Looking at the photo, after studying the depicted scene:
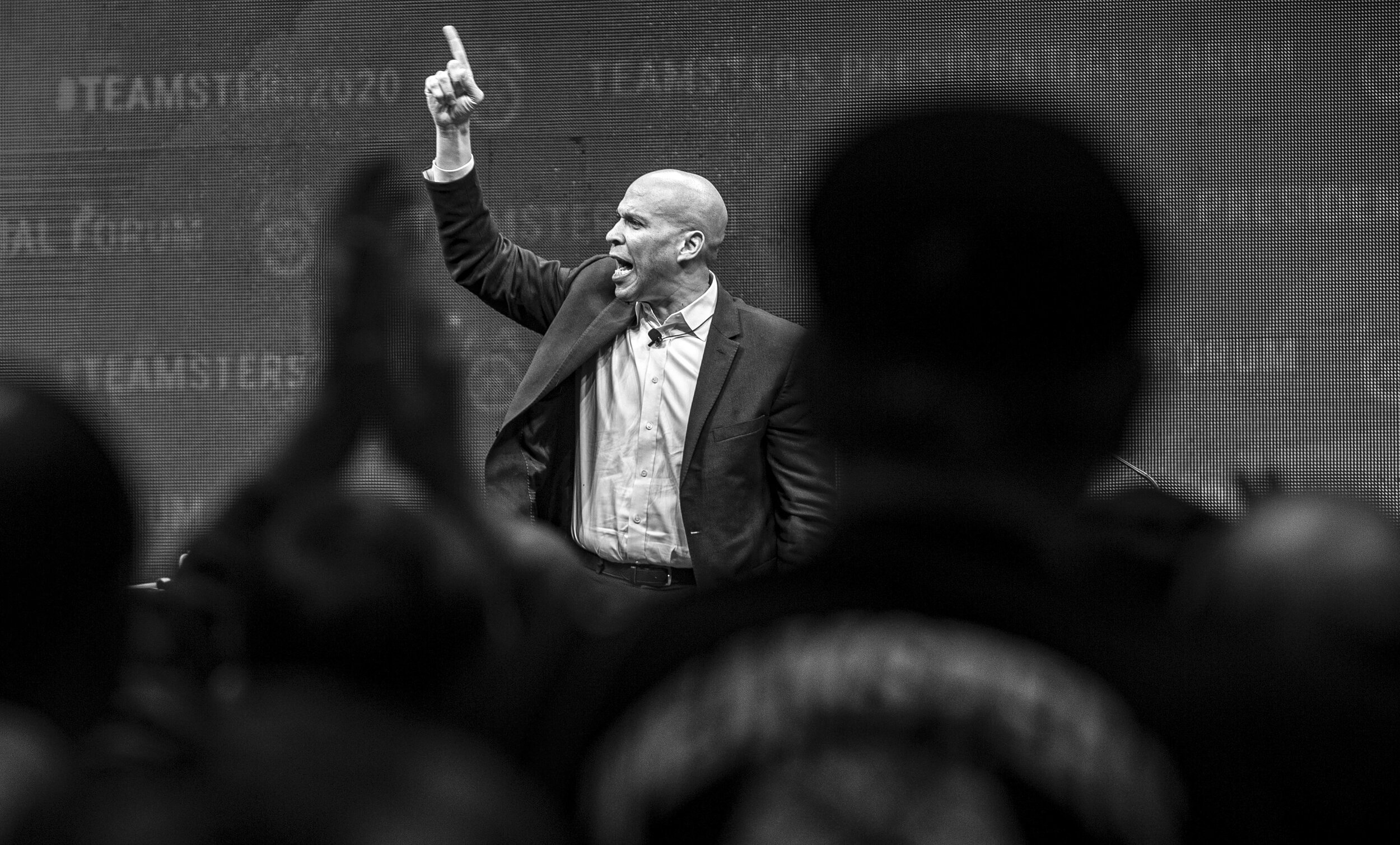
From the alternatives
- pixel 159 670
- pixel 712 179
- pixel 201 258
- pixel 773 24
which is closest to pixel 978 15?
pixel 773 24

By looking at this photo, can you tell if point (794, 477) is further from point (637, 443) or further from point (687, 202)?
point (687, 202)

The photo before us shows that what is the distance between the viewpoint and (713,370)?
3.21 m

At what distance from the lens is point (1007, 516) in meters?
0.83

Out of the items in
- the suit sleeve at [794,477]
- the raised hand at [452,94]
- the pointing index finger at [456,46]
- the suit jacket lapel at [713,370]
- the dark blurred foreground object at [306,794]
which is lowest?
the suit sleeve at [794,477]

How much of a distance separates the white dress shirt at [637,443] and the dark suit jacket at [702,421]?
34 millimetres

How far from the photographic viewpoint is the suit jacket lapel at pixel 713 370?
10.4 ft

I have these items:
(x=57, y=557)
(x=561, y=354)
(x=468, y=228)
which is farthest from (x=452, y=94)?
(x=57, y=557)

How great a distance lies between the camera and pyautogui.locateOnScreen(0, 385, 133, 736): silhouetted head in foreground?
2.90 feet

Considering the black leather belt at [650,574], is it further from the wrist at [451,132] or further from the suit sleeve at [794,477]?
the wrist at [451,132]

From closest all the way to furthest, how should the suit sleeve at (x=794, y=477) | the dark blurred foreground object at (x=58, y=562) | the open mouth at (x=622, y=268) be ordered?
1. the dark blurred foreground object at (x=58, y=562)
2. the suit sleeve at (x=794, y=477)
3. the open mouth at (x=622, y=268)

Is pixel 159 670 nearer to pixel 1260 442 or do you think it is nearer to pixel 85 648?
pixel 85 648

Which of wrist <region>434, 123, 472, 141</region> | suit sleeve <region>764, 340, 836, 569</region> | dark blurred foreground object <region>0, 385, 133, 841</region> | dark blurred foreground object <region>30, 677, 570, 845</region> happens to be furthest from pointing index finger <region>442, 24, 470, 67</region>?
dark blurred foreground object <region>30, 677, 570, 845</region>

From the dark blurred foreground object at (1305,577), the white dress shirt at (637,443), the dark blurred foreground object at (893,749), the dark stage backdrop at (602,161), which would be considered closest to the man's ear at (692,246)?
the white dress shirt at (637,443)

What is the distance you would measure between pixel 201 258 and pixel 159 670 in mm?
3783
